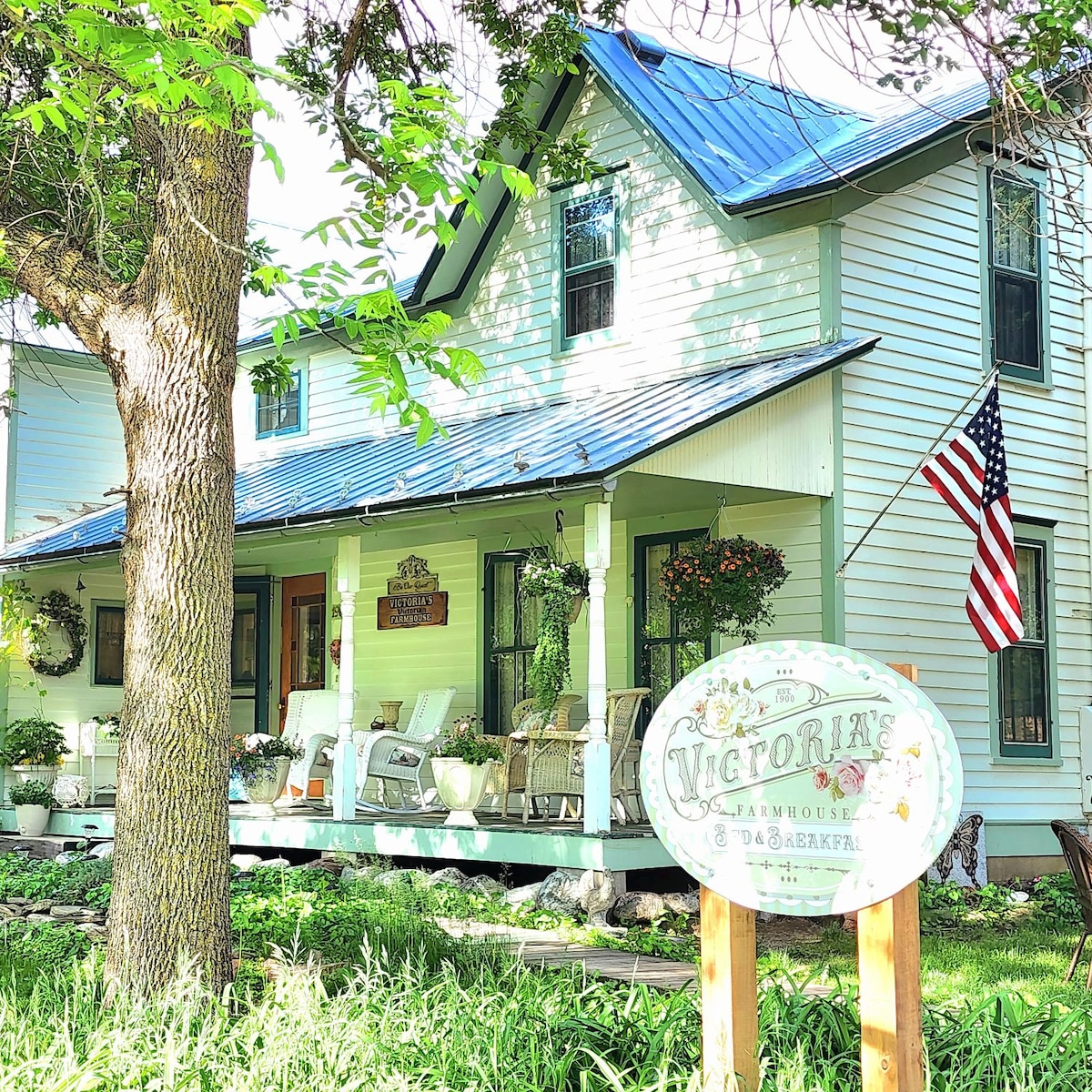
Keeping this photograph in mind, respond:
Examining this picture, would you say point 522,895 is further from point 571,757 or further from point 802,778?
point 802,778

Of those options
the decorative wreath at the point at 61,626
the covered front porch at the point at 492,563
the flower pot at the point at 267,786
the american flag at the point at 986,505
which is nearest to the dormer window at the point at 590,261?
the covered front porch at the point at 492,563

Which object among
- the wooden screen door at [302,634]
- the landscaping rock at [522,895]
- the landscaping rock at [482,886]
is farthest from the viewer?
the wooden screen door at [302,634]

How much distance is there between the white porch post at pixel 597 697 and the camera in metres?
9.77

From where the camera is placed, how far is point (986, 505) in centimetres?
1007

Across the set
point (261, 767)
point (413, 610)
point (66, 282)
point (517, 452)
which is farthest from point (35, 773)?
point (66, 282)

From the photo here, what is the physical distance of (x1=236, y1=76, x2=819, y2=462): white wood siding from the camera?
38.1ft

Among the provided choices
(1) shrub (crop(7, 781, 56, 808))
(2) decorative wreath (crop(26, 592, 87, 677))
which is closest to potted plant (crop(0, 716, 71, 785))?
(1) shrub (crop(7, 781, 56, 808))

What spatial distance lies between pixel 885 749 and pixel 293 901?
5.59m

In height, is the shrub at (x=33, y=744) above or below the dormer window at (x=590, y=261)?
below

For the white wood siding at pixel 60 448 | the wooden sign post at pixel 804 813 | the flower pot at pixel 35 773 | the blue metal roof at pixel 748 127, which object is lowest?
the flower pot at pixel 35 773

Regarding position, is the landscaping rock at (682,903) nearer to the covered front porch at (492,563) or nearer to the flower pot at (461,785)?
the covered front porch at (492,563)

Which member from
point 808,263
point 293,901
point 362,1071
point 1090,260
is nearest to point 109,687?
point 293,901

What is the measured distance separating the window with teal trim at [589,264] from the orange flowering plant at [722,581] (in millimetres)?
3186

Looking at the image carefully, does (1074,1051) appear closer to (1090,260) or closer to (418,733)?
(418,733)
